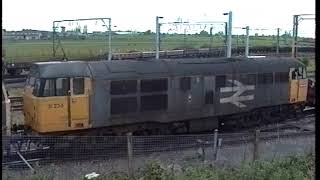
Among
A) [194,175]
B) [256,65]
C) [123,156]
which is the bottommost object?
[123,156]

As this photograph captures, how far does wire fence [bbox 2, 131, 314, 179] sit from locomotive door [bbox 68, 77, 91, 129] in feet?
2.81

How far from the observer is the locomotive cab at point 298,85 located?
20.5 meters

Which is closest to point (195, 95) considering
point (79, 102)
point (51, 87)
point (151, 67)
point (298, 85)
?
point (151, 67)

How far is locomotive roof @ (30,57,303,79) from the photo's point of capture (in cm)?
1413

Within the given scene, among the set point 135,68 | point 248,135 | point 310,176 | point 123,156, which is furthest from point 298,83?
point 310,176

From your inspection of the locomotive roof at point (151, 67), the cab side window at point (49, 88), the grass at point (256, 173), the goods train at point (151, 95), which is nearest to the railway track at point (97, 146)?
the goods train at point (151, 95)

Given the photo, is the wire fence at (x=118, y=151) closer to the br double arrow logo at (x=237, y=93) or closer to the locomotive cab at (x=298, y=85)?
the br double arrow logo at (x=237, y=93)

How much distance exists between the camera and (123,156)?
41.8ft

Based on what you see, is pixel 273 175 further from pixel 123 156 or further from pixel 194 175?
pixel 123 156

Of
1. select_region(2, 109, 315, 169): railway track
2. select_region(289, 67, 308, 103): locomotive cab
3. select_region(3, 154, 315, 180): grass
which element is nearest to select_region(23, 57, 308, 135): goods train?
select_region(289, 67, 308, 103): locomotive cab

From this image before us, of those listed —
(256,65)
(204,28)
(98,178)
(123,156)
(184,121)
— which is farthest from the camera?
(204,28)

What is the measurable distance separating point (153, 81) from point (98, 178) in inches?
297

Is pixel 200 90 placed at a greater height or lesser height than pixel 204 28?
lesser

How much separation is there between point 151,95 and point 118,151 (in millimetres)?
2994
